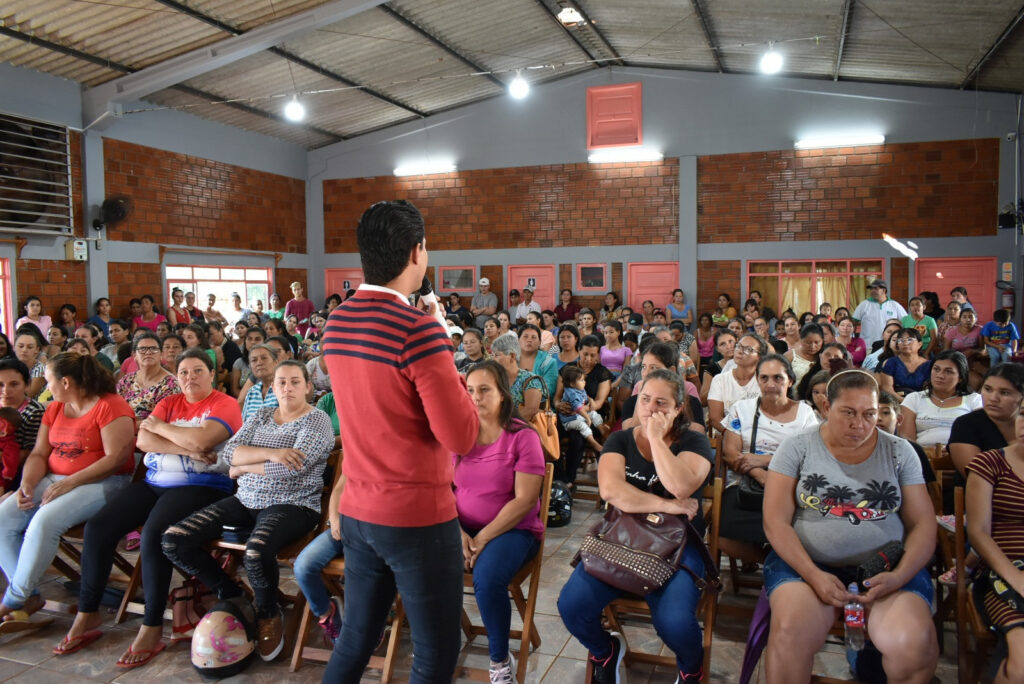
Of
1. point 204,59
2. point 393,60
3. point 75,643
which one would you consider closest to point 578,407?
point 75,643

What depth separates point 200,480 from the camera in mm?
3365

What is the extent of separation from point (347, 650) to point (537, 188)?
1204 centimetres

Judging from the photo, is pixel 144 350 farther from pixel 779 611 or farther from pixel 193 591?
pixel 779 611

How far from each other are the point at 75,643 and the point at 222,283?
1042 centimetres

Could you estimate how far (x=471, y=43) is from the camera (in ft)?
34.8

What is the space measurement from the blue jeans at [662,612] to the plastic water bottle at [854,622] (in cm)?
48

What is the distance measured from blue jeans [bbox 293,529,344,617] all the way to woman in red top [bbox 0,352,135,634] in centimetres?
129

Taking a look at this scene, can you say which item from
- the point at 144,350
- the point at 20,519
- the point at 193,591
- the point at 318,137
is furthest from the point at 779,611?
the point at 318,137

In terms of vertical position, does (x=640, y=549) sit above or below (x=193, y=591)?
above

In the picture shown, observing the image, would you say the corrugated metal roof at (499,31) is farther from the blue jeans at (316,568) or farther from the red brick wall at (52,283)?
the blue jeans at (316,568)

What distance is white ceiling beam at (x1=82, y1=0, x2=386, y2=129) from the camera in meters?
8.28

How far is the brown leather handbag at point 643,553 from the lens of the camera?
2461mm

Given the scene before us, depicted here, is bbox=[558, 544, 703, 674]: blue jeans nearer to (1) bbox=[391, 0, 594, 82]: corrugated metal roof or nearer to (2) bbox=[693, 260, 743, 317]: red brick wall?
(1) bbox=[391, 0, 594, 82]: corrugated metal roof

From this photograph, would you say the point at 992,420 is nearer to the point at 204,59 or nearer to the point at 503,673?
the point at 503,673
